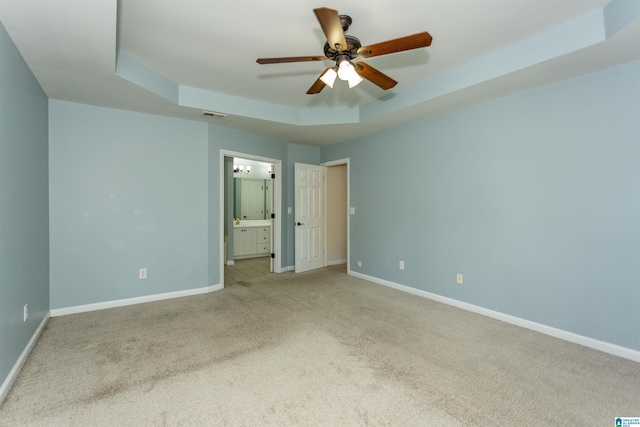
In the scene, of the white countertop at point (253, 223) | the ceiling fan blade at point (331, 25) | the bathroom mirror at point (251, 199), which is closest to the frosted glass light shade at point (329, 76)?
the ceiling fan blade at point (331, 25)

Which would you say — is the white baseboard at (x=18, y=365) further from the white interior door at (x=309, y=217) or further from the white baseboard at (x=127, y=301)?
the white interior door at (x=309, y=217)

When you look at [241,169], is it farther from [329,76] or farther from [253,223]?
[329,76]

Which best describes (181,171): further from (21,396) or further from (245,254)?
(245,254)

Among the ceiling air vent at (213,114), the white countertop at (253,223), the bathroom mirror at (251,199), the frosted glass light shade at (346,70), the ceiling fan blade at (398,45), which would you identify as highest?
the ceiling air vent at (213,114)

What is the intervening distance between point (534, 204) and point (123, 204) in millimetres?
4700

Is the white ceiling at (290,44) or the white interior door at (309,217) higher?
the white ceiling at (290,44)

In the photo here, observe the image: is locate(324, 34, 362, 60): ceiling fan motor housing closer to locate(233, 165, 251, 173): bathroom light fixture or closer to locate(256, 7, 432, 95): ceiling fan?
locate(256, 7, 432, 95): ceiling fan

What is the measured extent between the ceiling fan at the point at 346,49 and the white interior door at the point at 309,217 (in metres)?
3.12

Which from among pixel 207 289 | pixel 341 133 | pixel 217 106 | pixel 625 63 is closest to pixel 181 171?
pixel 217 106

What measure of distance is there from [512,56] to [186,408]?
3724 millimetres

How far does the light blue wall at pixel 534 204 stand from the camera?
2455mm

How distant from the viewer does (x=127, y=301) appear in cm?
365

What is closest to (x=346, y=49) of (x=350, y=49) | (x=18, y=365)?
(x=350, y=49)

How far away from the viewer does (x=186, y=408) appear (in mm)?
1794
